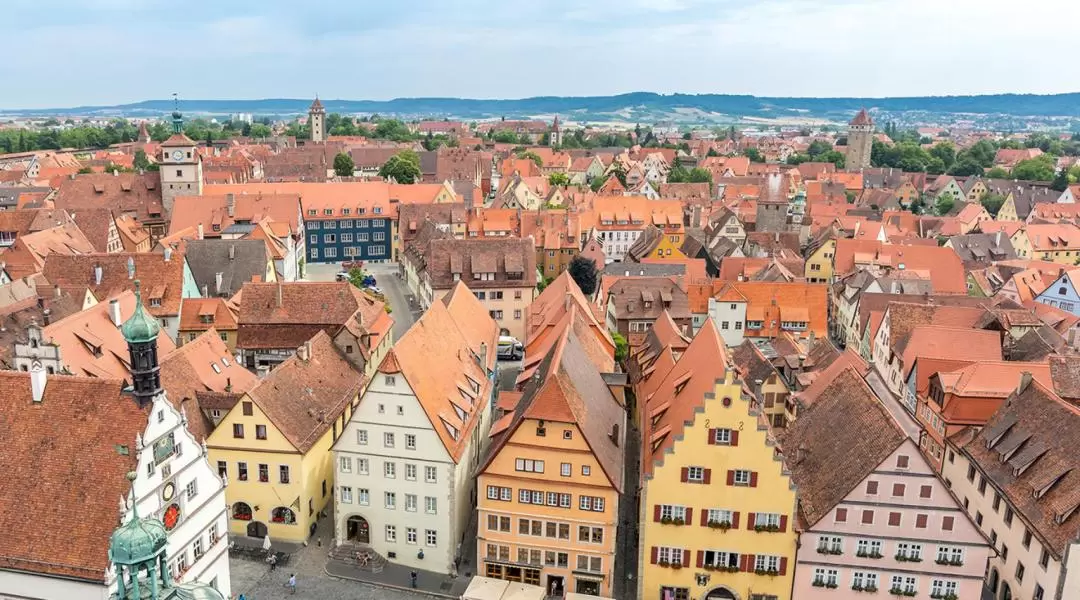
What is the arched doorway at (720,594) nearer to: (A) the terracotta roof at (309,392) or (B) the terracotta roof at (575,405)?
(B) the terracotta roof at (575,405)

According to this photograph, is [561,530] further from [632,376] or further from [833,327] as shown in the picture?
[833,327]

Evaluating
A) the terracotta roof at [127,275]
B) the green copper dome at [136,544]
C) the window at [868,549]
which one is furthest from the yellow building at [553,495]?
the terracotta roof at [127,275]

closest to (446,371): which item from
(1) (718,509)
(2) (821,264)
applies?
(1) (718,509)

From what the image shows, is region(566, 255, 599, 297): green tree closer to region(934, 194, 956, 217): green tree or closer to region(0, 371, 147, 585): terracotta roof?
region(0, 371, 147, 585): terracotta roof

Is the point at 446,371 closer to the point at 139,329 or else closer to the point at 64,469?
the point at 139,329

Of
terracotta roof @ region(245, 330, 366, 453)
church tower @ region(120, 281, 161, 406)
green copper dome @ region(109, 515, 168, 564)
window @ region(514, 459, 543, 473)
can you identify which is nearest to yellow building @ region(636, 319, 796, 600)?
window @ region(514, 459, 543, 473)

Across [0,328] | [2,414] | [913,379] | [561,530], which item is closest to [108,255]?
[0,328]
